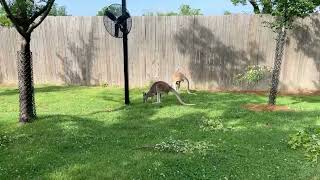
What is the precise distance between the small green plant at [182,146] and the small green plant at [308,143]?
1698mm

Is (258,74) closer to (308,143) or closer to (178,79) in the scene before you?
(178,79)

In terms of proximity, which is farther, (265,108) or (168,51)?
(168,51)

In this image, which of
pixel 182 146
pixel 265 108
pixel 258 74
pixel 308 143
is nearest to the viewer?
pixel 182 146

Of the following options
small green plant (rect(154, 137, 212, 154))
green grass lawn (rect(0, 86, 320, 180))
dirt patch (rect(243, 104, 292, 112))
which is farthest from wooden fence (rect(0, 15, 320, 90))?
small green plant (rect(154, 137, 212, 154))

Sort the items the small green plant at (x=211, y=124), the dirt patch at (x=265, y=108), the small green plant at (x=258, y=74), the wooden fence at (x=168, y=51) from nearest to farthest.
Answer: the small green plant at (x=211, y=124)
the dirt patch at (x=265, y=108)
the small green plant at (x=258, y=74)
the wooden fence at (x=168, y=51)

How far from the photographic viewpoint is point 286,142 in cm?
984

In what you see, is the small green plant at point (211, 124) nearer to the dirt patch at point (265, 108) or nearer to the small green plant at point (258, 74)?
the dirt patch at point (265, 108)

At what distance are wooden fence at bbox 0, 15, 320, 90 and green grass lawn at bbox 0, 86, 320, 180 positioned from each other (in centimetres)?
268

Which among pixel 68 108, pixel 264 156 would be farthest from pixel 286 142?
pixel 68 108

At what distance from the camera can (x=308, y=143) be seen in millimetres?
9414

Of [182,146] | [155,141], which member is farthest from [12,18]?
[182,146]

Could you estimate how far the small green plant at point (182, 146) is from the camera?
905 cm

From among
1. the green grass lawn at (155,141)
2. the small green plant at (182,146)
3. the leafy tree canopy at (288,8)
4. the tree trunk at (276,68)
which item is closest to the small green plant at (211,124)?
the green grass lawn at (155,141)

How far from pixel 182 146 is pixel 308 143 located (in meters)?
2.45
